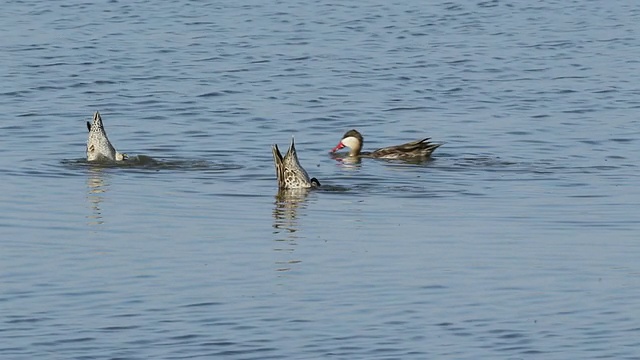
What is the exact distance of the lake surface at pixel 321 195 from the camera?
10891 millimetres

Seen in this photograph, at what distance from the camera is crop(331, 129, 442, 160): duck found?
20500 millimetres

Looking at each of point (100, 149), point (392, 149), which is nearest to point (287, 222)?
point (100, 149)

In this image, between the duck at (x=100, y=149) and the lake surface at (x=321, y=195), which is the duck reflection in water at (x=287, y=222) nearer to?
the lake surface at (x=321, y=195)

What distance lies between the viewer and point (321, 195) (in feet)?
57.3

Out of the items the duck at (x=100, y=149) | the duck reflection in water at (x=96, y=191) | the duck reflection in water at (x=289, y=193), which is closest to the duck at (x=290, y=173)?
the duck reflection in water at (x=289, y=193)

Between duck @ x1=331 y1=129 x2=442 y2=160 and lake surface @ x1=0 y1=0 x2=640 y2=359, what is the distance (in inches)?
9.1

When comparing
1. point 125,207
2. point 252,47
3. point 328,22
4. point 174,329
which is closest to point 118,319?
point 174,329

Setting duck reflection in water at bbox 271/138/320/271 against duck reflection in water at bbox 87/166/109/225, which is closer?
duck reflection in water at bbox 271/138/320/271

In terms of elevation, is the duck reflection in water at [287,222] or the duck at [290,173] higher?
the duck at [290,173]

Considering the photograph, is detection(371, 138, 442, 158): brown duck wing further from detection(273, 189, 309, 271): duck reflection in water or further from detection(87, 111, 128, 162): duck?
detection(87, 111, 128, 162): duck

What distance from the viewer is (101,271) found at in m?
12.6

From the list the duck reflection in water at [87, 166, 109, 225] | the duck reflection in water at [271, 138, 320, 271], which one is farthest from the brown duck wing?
the duck reflection in water at [87, 166, 109, 225]

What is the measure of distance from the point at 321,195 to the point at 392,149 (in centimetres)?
364

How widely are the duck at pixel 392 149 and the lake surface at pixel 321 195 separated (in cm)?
23
